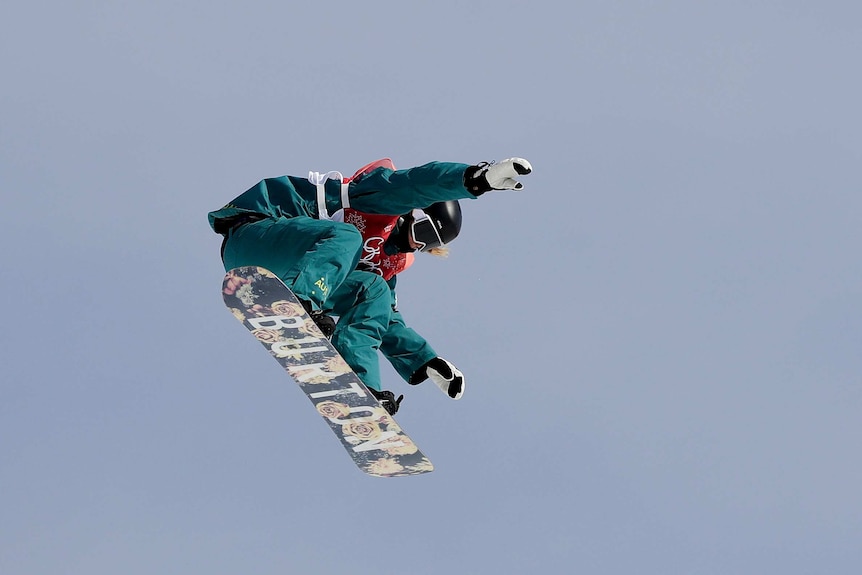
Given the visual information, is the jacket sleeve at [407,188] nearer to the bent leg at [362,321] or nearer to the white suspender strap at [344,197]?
the white suspender strap at [344,197]

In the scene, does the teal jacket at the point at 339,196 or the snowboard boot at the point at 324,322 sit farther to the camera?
the teal jacket at the point at 339,196

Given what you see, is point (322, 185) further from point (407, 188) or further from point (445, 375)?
point (445, 375)

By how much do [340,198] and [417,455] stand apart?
8.48 ft

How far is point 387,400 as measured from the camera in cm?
1481

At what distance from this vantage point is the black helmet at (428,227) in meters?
15.6

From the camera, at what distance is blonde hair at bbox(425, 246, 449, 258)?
52.2 ft

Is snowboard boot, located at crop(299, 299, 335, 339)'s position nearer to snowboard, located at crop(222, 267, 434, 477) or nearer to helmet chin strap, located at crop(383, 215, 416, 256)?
snowboard, located at crop(222, 267, 434, 477)

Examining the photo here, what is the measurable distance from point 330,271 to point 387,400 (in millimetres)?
1530

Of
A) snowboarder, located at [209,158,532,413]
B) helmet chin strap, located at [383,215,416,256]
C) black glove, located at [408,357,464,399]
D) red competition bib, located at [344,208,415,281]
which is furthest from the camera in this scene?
black glove, located at [408,357,464,399]

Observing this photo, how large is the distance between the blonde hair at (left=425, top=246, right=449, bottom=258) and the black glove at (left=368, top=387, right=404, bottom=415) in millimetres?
1760

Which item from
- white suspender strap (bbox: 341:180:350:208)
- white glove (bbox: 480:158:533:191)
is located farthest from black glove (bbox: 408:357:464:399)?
white glove (bbox: 480:158:533:191)

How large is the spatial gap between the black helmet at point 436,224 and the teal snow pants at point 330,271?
604mm

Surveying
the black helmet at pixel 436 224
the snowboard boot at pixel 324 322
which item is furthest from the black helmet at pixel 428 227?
the snowboard boot at pixel 324 322

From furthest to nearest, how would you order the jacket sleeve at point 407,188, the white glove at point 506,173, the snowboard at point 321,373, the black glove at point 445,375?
the black glove at point 445,375 → the jacket sleeve at point 407,188 → the snowboard at point 321,373 → the white glove at point 506,173
